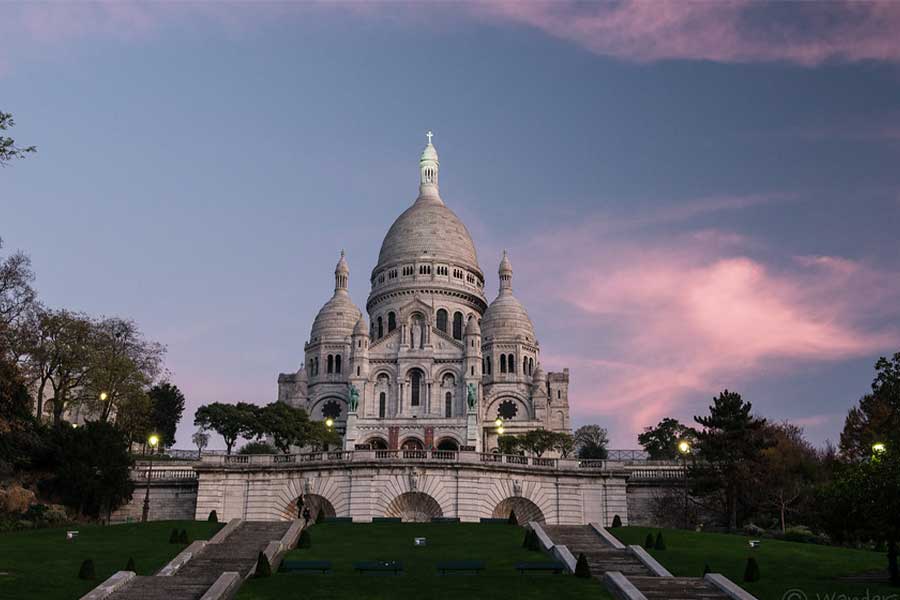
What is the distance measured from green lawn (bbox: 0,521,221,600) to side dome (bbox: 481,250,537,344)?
7544cm

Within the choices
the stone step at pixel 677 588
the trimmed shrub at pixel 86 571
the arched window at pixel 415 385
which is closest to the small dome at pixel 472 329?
the arched window at pixel 415 385

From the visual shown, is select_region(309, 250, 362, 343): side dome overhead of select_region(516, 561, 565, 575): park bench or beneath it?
overhead

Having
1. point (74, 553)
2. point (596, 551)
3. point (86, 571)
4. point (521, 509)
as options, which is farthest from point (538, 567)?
point (521, 509)

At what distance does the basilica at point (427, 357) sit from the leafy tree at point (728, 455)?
1624 inches

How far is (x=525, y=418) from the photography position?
380ft

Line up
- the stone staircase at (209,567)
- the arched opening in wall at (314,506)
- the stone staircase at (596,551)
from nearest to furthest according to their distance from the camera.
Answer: the stone staircase at (209,567) < the stone staircase at (596,551) < the arched opening in wall at (314,506)

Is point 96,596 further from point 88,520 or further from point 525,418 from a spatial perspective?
point 525,418

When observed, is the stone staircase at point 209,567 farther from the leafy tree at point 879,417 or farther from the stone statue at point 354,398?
the stone statue at point 354,398

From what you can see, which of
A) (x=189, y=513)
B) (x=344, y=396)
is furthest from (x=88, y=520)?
(x=344, y=396)

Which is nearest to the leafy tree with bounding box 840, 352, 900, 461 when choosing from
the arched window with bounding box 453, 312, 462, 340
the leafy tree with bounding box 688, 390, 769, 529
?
the leafy tree with bounding box 688, 390, 769, 529

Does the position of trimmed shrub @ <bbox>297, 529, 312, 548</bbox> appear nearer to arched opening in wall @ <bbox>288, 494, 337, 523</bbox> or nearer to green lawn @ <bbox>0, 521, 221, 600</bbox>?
green lawn @ <bbox>0, 521, 221, 600</bbox>

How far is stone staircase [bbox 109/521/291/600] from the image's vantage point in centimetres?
3009

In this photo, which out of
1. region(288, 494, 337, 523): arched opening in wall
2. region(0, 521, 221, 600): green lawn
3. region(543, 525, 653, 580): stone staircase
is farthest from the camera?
region(288, 494, 337, 523): arched opening in wall

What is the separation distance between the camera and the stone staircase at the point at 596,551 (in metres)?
34.2
